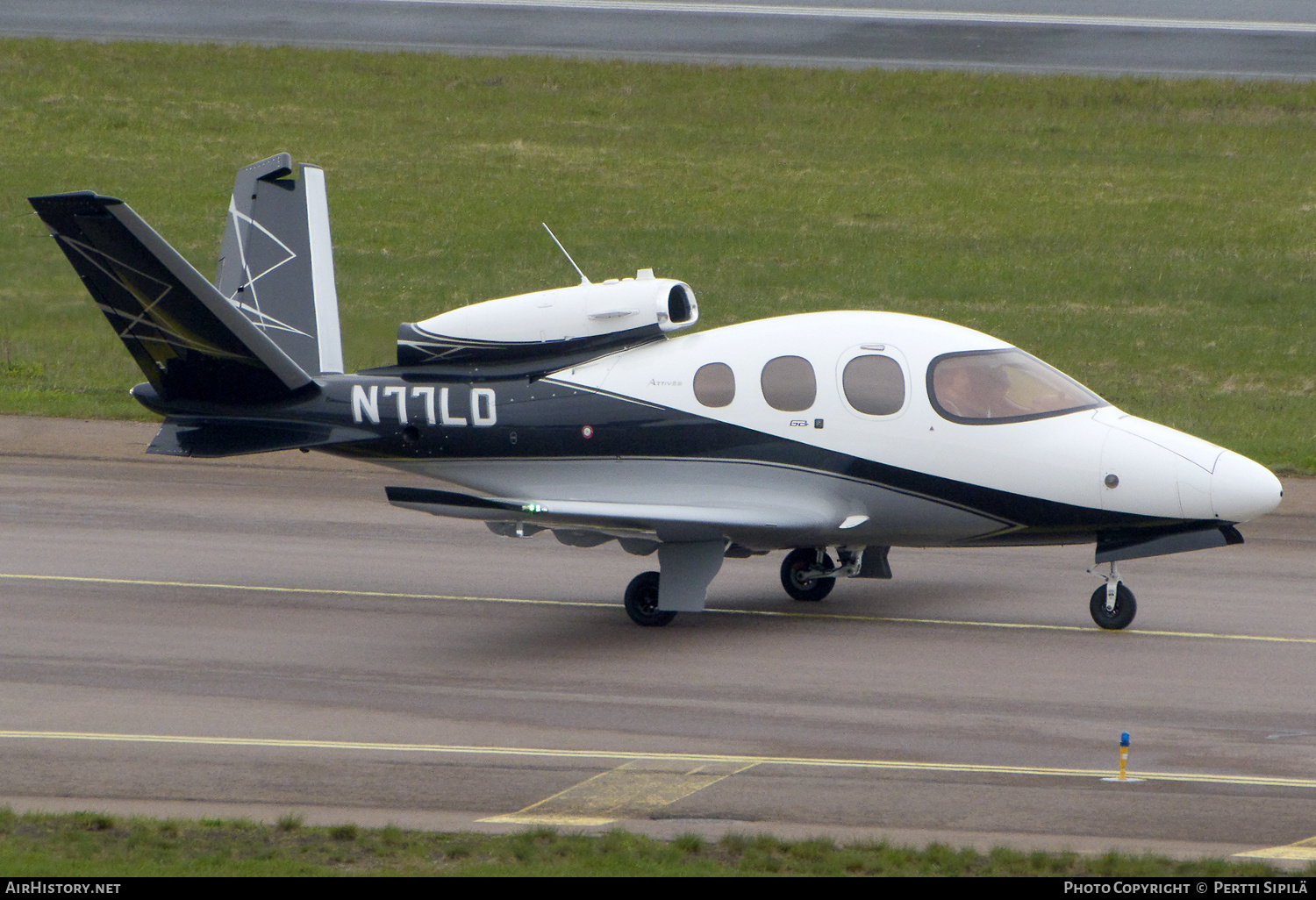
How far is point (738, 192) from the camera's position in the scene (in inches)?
1596

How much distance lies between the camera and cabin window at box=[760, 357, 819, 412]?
15625mm

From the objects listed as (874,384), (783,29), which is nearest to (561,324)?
(874,384)

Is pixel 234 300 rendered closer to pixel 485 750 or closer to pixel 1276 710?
pixel 485 750

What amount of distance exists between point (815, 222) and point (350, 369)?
600 inches

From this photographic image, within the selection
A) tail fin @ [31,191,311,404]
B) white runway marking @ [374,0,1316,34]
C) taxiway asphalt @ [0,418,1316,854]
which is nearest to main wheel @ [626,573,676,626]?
taxiway asphalt @ [0,418,1316,854]

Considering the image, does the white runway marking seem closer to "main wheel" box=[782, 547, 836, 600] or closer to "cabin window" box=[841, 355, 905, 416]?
"main wheel" box=[782, 547, 836, 600]

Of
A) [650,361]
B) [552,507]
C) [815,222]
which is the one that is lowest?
[552,507]

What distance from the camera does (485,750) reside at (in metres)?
12.2

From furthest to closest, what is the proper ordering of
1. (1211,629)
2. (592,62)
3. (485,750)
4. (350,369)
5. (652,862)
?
1. (592,62)
2. (350,369)
3. (1211,629)
4. (485,750)
5. (652,862)

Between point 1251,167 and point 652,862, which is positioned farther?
point 1251,167

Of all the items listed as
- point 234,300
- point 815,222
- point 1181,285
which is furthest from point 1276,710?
point 815,222

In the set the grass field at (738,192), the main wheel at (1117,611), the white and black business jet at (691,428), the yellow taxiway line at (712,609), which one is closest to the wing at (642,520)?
the white and black business jet at (691,428)

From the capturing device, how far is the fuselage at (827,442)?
15.0 metres

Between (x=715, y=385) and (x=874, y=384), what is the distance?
1588 millimetres
